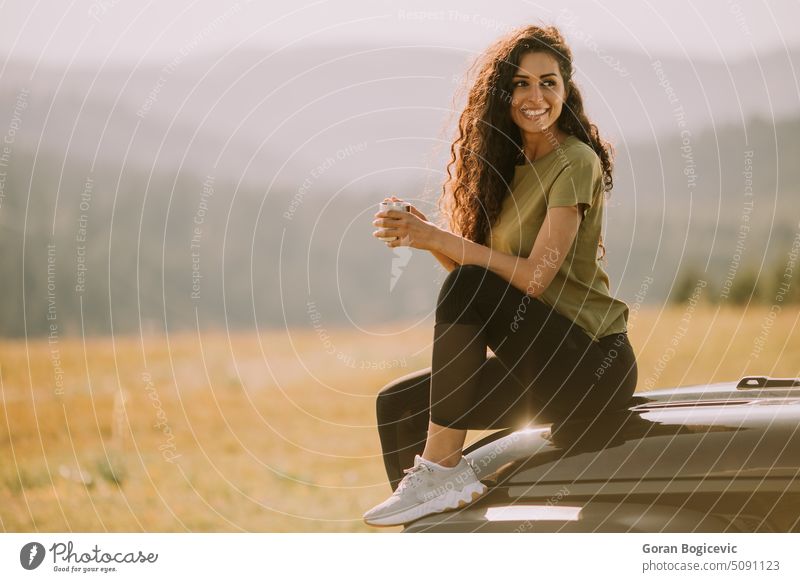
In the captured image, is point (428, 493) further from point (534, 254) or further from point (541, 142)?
point (541, 142)

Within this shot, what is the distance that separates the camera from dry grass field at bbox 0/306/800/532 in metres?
6.18

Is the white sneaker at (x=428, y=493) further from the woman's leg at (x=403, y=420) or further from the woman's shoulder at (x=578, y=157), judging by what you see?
the woman's shoulder at (x=578, y=157)

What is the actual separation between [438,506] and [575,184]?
972 millimetres

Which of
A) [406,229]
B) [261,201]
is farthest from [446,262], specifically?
[261,201]

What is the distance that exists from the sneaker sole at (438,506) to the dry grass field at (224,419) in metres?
3.42

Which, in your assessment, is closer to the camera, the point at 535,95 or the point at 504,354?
the point at 504,354

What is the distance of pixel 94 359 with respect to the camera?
10.1 m

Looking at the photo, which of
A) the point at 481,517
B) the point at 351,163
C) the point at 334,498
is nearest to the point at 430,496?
the point at 481,517

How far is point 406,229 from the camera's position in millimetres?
2582

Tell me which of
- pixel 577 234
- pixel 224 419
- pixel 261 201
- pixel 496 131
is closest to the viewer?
pixel 577 234

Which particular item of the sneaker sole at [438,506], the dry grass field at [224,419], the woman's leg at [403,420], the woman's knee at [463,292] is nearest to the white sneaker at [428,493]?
the sneaker sole at [438,506]

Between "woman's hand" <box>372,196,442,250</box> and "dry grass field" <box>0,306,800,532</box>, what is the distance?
3.32m
